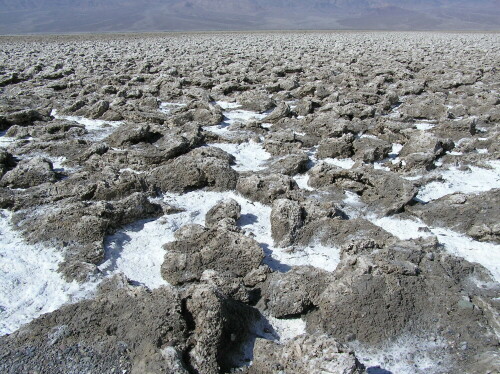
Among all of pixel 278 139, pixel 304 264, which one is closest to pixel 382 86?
pixel 278 139

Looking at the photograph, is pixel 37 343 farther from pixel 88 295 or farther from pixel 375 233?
pixel 375 233

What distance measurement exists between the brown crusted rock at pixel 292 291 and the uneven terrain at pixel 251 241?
1 cm

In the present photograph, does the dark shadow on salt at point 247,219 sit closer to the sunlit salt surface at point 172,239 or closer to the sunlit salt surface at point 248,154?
the sunlit salt surface at point 172,239

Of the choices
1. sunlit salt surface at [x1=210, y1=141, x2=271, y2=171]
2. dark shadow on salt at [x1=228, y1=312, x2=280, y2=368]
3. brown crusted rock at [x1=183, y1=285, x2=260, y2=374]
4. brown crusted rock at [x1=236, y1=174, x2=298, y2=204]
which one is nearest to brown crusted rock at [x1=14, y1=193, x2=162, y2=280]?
brown crusted rock at [x1=236, y1=174, x2=298, y2=204]

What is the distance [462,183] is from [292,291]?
2.81 meters

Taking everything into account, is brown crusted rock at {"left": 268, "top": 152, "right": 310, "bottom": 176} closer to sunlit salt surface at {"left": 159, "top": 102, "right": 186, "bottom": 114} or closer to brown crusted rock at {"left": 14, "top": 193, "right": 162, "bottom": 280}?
brown crusted rock at {"left": 14, "top": 193, "right": 162, "bottom": 280}

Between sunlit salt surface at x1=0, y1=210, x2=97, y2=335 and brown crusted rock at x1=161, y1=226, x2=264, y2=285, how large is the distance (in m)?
0.59

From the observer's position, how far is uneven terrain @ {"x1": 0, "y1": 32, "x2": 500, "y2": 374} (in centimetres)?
246

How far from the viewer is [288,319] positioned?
2.82 metres

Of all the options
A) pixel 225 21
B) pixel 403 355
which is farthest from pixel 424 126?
pixel 225 21

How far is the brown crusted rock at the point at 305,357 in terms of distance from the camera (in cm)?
210

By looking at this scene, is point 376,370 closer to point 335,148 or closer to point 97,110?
point 335,148

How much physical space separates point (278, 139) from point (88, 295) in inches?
138

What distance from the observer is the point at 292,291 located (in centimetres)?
288
